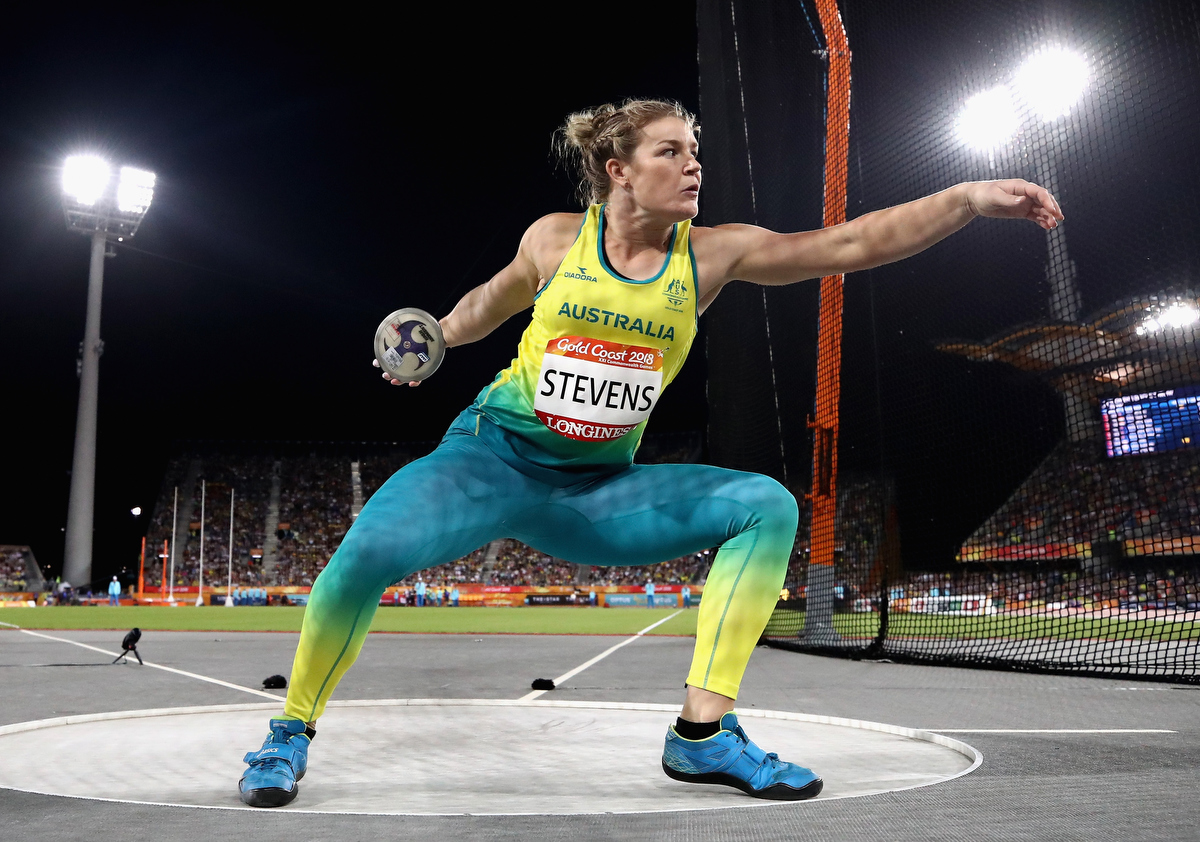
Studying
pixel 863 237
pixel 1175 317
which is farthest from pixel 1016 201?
pixel 1175 317

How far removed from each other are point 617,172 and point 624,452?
0.90 metres

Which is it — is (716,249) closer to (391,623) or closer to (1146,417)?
(1146,417)

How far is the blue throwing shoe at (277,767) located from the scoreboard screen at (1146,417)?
10048 mm

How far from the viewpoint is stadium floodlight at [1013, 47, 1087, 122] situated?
408 inches

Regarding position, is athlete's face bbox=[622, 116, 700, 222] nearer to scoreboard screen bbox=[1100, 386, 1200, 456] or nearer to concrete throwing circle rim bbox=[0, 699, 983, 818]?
concrete throwing circle rim bbox=[0, 699, 983, 818]

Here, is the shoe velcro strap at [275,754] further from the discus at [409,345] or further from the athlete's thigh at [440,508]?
the discus at [409,345]

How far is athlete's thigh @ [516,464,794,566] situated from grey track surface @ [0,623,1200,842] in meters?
0.81

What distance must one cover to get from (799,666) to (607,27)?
1718 centimetres

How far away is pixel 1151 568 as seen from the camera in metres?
13.2

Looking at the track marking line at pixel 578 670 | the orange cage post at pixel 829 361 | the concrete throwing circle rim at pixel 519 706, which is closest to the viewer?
the concrete throwing circle rim at pixel 519 706

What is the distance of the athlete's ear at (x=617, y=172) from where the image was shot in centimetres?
284

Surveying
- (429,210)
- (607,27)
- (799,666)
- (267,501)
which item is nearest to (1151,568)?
(799,666)

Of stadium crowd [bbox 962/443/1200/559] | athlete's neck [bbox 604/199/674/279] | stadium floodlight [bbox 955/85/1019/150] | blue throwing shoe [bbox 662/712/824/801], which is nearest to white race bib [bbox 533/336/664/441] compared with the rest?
athlete's neck [bbox 604/199/674/279]

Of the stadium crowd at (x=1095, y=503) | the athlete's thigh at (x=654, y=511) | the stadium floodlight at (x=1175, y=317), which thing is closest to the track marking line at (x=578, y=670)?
the athlete's thigh at (x=654, y=511)
